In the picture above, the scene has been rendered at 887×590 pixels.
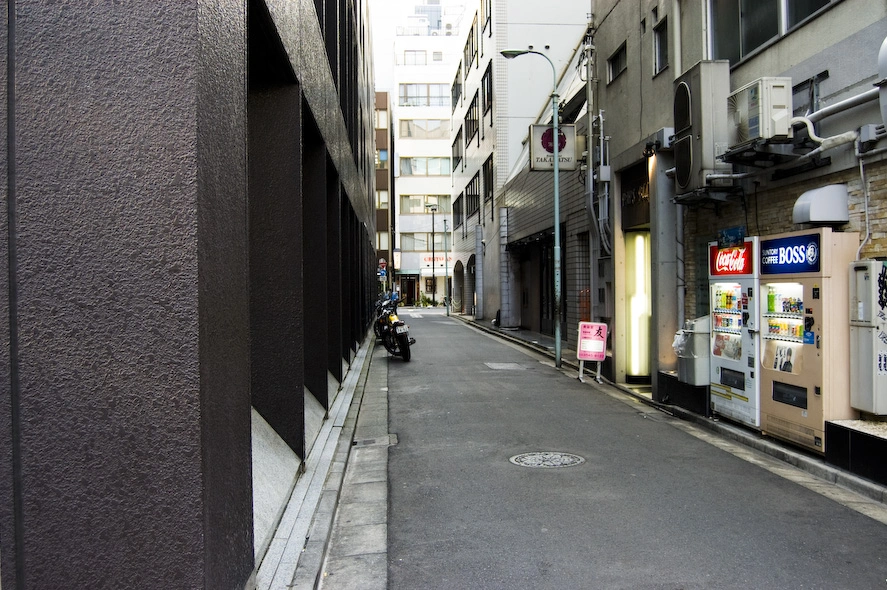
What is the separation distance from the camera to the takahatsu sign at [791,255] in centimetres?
739

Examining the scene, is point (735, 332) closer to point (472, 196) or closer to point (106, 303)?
point (106, 303)

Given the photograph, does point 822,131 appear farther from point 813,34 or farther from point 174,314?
point 174,314

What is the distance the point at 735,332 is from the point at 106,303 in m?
8.13

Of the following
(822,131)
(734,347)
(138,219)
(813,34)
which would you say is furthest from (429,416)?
(138,219)

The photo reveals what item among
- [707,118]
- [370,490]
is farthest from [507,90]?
[370,490]

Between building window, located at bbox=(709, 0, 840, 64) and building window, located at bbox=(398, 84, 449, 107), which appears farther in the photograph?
building window, located at bbox=(398, 84, 449, 107)

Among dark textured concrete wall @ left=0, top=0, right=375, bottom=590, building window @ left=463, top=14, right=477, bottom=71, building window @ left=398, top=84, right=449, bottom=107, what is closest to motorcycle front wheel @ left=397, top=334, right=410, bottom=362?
dark textured concrete wall @ left=0, top=0, right=375, bottom=590

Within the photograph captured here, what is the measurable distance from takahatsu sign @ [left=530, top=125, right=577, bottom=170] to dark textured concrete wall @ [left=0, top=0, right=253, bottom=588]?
1533 cm

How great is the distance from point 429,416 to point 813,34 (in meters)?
7.18

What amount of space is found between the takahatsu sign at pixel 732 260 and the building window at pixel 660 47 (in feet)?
15.2

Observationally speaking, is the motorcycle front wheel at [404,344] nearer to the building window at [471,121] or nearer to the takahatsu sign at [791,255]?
the takahatsu sign at [791,255]

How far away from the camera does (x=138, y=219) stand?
2.97 m

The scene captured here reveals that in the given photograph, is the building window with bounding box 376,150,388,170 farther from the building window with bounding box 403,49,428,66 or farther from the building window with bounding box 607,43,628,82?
the building window with bounding box 607,43,628,82

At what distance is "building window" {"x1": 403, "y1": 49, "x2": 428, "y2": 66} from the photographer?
7282 centimetres
